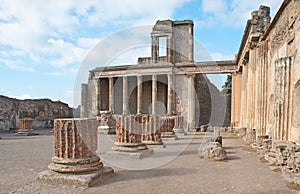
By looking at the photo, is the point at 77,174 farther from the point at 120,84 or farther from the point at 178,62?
the point at 120,84

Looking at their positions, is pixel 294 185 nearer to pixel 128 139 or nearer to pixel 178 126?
pixel 128 139

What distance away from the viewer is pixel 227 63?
71.3ft

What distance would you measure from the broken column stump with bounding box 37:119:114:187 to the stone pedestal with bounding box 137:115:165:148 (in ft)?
12.6

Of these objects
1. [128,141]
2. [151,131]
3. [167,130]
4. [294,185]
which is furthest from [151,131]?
[294,185]

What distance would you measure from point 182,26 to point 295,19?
18.9m

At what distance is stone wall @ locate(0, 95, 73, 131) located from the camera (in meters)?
19.7

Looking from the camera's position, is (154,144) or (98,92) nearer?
(154,144)

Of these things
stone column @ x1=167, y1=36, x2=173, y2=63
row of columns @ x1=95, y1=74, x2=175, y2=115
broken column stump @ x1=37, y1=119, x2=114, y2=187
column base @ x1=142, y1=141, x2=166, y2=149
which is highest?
stone column @ x1=167, y1=36, x2=173, y2=63

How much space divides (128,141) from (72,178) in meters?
3.13

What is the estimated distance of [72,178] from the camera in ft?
15.8

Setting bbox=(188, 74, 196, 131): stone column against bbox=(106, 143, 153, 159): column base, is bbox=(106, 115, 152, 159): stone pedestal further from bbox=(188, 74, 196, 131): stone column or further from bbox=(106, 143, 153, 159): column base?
bbox=(188, 74, 196, 131): stone column

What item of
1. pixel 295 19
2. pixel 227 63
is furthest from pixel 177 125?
pixel 295 19

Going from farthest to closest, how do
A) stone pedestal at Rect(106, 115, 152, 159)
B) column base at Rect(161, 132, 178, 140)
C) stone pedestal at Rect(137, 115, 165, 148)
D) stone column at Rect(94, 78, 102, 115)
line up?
stone column at Rect(94, 78, 102, 115), column base at Rect(161, 132, 178, 140), stone pedestal at Rect(137, 115, 165, 148), stone pedestal at Rect(106, 115, 152, 159)

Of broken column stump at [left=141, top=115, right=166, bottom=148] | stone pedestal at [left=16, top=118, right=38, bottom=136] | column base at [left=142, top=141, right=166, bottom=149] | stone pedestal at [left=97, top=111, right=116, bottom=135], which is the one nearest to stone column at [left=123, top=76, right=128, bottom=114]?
stone pedestal at [left=97, top=111, right=116, bottom=135]
